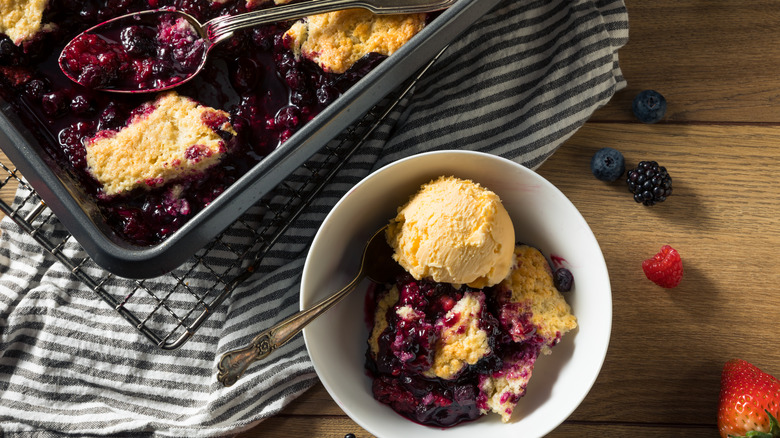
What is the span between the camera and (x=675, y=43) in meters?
2.10

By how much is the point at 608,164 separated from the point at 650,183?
0.47 ft

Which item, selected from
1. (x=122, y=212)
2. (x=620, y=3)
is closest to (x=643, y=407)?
(x=620, y=3)

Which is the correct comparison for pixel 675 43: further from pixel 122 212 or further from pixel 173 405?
pixel 173 405

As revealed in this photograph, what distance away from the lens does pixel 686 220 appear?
205 cm

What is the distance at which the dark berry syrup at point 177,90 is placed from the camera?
171 cm

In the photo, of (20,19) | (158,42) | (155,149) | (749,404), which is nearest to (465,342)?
(749,404)

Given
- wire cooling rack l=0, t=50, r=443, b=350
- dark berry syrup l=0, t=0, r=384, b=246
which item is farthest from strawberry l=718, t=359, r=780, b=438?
dark berry syrup l=0, t=0, r=384, b=246

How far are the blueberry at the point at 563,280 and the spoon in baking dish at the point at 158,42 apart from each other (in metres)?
0.85

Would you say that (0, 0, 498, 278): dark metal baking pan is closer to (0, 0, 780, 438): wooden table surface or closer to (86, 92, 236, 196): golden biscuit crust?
(86, 92, 236, 196): golden biscuit crust

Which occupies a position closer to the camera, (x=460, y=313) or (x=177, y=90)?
(x=460, y=313)

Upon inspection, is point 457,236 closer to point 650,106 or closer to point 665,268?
point 665,268

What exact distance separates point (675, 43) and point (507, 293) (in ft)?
3.67

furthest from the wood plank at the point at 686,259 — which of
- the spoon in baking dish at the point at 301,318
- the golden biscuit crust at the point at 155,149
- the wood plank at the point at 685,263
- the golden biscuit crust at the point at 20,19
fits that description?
the golden biscuit crust at the point at 20,19

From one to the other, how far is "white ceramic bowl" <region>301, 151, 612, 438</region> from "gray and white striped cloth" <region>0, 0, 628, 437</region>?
0.22 meters
